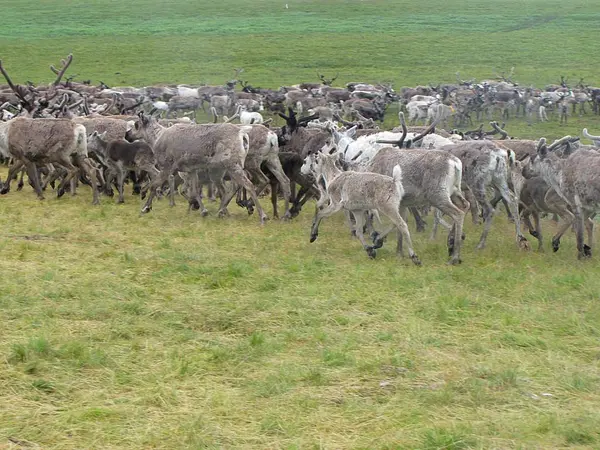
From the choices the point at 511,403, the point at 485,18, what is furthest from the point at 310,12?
the point at 511,403

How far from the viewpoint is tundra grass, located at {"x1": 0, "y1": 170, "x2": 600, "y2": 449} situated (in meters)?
5.45

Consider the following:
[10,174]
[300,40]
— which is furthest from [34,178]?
[300,40]

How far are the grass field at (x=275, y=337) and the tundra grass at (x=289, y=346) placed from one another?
19 millimetres

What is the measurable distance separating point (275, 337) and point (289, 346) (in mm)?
213

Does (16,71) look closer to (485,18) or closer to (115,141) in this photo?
(115,141)

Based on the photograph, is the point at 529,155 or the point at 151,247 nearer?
the point at 151,247

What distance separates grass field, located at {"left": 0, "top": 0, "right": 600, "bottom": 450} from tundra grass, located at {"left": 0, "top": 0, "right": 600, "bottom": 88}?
27501 mm

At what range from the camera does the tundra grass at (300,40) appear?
135 feet

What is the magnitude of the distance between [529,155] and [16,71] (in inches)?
1293

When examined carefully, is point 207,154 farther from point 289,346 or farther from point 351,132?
point 289,346

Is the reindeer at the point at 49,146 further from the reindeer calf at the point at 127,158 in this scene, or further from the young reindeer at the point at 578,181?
the young reindeer at the point at 578,181

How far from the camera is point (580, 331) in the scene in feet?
24.5

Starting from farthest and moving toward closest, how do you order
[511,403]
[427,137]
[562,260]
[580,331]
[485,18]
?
[485,18], [427,137], [562,260], [580,331], [511,403]

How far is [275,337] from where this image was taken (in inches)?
283
